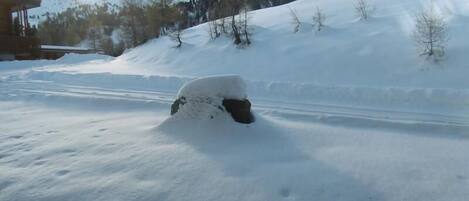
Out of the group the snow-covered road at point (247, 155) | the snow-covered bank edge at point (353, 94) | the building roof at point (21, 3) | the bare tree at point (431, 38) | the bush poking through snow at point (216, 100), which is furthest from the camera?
the building roof at point (21, 3)

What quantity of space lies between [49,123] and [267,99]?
4114 mm

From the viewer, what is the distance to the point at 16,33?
97.2 feet

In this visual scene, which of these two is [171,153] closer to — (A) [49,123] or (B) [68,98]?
(A) [49,123]

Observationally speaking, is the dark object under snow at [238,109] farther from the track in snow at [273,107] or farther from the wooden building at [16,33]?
the wooden building at [16,33]

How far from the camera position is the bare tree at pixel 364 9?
1533 cm

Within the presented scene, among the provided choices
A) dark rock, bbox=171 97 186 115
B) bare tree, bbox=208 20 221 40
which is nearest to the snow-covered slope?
bare tree, bbox=208 20 221 40

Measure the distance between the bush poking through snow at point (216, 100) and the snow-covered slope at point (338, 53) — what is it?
4909mm

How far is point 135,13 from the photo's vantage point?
34.4 meters

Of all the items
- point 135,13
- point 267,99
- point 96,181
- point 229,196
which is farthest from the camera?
point 135,13

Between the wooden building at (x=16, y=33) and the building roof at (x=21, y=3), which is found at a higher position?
the building roof at (x=21, y=3)

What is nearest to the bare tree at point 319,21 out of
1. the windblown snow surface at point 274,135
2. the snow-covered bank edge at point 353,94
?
the windblown snow surface at point 274,135

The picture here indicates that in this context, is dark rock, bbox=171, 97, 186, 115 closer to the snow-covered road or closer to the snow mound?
the snow mound

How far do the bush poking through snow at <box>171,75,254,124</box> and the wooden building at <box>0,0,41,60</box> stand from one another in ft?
84.2

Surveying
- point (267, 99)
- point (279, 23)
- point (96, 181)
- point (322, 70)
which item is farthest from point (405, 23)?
point (96, 181)
